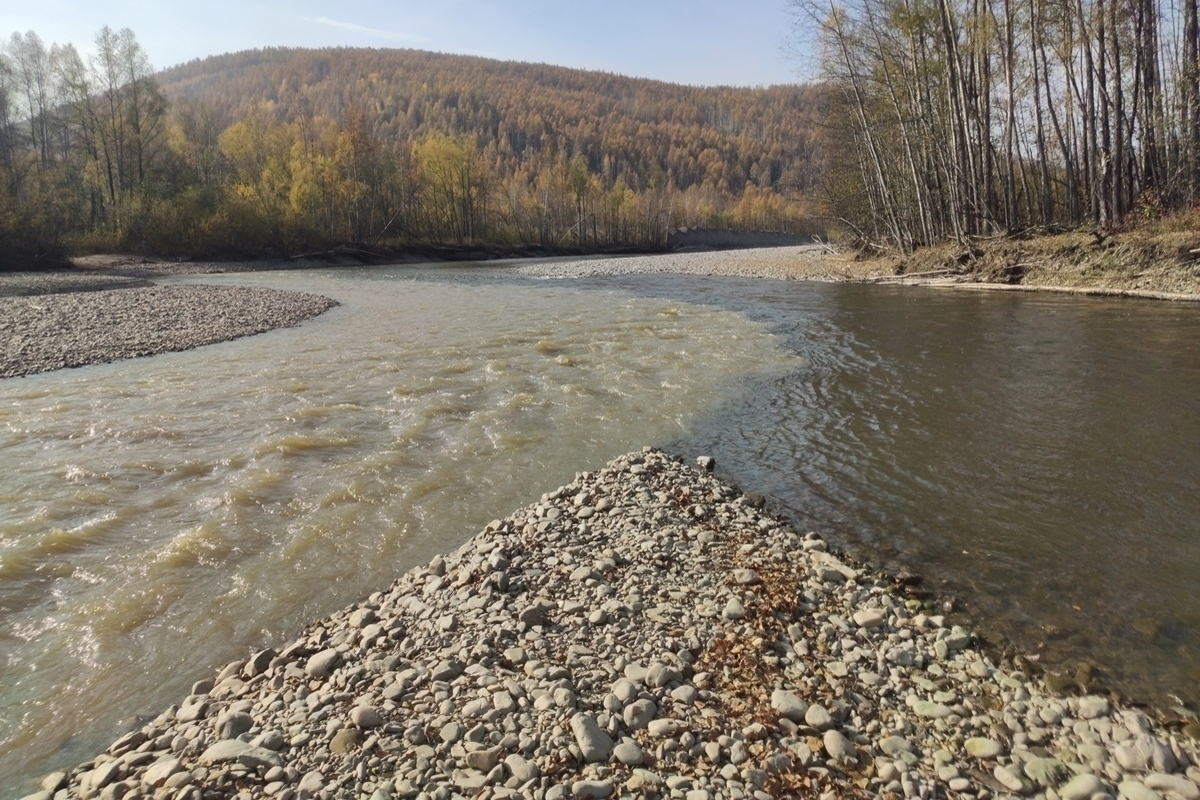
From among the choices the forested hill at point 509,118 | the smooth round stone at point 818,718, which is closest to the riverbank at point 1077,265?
the smooth round stone at point 818,718

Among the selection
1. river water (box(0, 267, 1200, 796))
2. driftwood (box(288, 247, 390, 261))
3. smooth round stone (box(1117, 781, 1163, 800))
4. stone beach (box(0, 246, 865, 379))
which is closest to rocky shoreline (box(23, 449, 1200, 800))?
smooth round stone (box(1117, 781, 1163, 800))

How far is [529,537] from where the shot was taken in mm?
5320

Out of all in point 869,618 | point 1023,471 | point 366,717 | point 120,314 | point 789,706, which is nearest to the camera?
point 366,717

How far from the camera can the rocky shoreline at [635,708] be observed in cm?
288

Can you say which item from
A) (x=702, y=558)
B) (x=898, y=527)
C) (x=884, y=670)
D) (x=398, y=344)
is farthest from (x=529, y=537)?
(x=398, y=344)

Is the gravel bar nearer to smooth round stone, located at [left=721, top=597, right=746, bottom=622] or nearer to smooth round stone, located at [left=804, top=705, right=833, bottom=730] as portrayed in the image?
smooth round stone, located at [left=721, top=597, right=746, bottom=622]

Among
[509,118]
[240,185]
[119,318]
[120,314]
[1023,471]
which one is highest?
[509,118]

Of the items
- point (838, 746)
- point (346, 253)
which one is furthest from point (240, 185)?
point (838, 746)

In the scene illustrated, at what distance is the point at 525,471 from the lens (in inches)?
296

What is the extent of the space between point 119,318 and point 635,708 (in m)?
21.4

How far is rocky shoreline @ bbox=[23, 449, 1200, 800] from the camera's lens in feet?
9.43

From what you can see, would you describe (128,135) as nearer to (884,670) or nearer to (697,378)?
(697,378)

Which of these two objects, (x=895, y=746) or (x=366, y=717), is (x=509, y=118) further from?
(x=895, y=746)

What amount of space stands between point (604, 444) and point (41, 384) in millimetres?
10931
